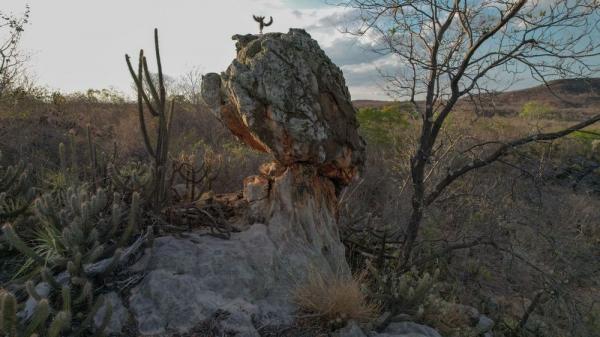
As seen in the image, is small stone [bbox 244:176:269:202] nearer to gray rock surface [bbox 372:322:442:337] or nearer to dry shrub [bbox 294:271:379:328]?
dry shrub [bbox 294:271:379:328]

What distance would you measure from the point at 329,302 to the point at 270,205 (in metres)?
1.14

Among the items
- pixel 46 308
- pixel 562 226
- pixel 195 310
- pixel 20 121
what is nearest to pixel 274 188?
pixel 195 310

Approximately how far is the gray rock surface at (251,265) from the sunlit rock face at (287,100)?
0.31 meters

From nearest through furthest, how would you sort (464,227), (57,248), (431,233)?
(57,248) → (431,233) → (464,227)

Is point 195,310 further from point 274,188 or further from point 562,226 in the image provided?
point 562,226

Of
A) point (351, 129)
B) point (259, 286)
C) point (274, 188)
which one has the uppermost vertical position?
point (351, 129)

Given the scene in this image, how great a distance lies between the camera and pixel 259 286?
3.12 meters

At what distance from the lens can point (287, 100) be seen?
3.42 m

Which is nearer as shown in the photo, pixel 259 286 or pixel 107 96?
pixel 259 286

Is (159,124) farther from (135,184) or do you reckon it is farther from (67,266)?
(67,266)

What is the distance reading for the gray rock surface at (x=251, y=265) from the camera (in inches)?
A: 105

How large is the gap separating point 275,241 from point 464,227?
565 cm

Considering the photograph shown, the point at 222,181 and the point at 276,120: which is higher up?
the point at 276,120

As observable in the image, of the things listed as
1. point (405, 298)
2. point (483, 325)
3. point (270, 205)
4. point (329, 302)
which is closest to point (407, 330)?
point (405, 298)
